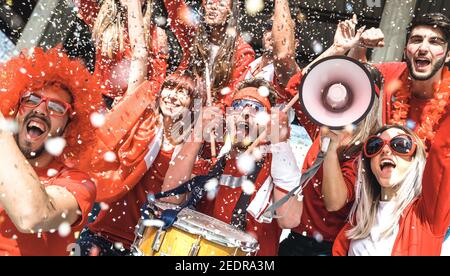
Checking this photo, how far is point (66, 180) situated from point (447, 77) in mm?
1657

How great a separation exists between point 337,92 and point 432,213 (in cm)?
58

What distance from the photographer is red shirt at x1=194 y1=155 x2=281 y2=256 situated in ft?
8.18

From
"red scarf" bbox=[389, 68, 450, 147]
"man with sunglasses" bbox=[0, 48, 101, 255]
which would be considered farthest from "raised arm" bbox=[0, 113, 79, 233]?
"red scarf" bbox=[389, 68, 450, 147]

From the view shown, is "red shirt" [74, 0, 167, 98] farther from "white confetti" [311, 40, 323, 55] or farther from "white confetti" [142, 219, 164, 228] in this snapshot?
"white confetti" [311, 40, 323, 55]

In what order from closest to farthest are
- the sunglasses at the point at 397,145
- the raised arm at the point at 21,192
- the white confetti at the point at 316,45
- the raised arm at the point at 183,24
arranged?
the raised arm at the point at 21,192 < the sunglasses at the point at 397,145 < the raised arm at the point at 183,24 < the white confetti at the point at 316,45

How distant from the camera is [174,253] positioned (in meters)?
2.30

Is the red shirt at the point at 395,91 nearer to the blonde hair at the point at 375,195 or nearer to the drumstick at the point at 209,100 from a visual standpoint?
the blonde hair at the point at 375,195

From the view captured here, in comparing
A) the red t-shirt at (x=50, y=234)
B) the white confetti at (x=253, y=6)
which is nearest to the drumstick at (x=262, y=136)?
the red t-shirt at (x=50, y=234)

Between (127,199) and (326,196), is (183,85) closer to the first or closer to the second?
(127,199)

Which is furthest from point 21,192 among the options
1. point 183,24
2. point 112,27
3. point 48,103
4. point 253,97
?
point 183,24

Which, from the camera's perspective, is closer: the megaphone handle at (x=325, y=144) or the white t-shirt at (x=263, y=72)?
the megaphone handle at (x=325, y=144)

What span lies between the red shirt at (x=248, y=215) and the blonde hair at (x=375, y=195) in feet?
1.12

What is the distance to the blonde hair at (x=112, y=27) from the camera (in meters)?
3.32

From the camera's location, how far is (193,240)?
2.31 meters
